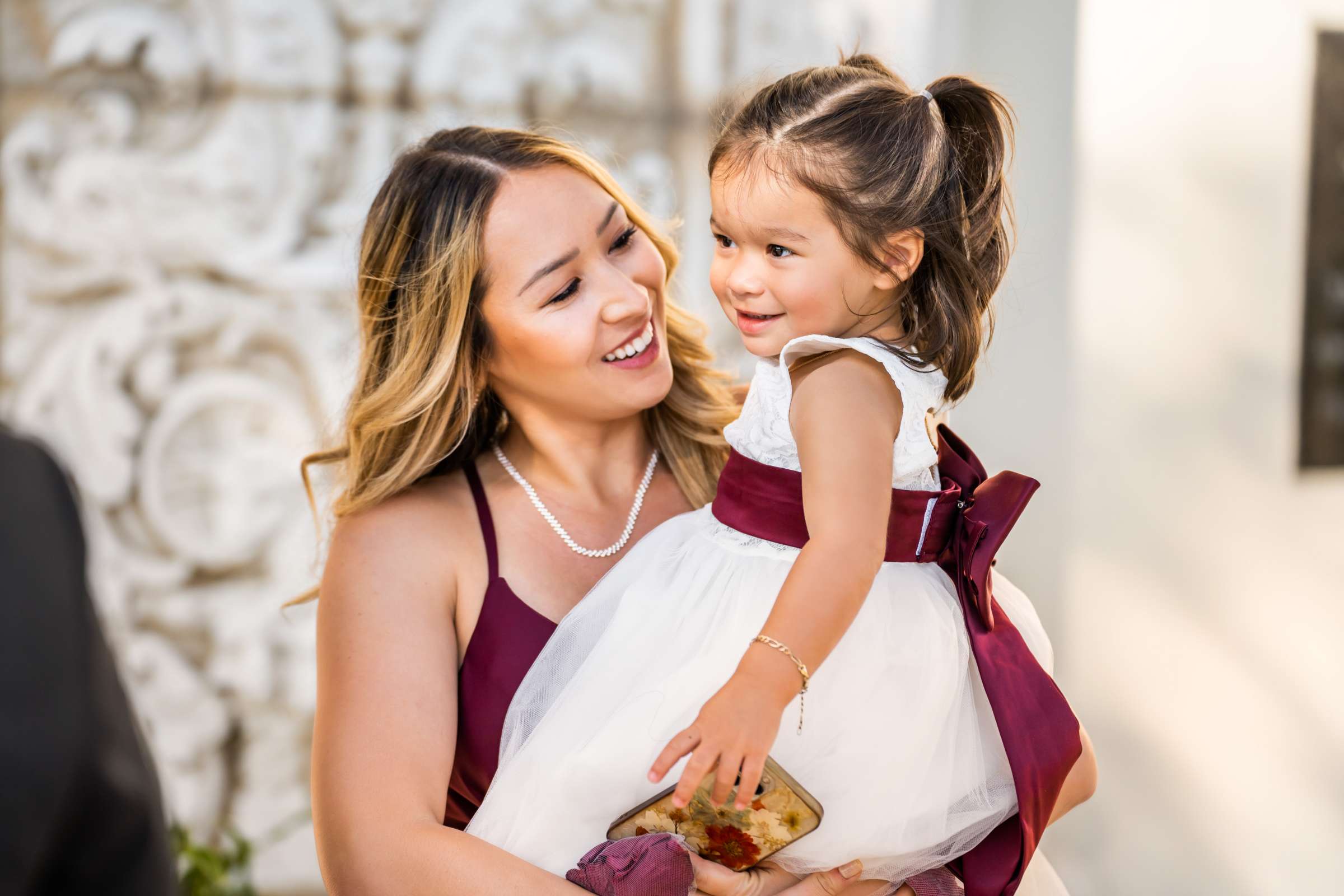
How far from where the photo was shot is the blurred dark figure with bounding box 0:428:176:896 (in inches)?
20.2

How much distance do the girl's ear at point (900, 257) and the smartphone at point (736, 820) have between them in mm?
577

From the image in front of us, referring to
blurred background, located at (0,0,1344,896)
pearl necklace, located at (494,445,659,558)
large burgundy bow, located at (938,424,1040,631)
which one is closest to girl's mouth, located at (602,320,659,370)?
pearl necklace, located at (494,445,659,558)

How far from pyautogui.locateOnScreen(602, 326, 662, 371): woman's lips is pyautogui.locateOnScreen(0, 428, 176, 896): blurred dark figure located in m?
1.20

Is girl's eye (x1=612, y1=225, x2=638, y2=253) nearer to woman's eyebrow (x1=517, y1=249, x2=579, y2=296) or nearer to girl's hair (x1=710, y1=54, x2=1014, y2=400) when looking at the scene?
woman's eyebrow (x1=517, y1=249, x2=579, y2=296)

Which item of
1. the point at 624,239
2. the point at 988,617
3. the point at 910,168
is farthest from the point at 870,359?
the point at 624,239

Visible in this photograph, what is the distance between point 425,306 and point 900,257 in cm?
73

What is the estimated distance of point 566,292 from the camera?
173 centimetres

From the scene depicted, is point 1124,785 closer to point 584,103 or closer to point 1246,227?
point 1246,227

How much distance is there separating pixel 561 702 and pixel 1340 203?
8.88 ft

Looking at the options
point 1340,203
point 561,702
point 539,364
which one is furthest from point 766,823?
point 1340,203

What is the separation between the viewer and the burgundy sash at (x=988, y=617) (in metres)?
1.38

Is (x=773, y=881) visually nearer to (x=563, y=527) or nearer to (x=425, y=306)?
(x=563, y=527)

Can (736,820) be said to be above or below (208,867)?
above

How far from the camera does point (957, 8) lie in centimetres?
324
